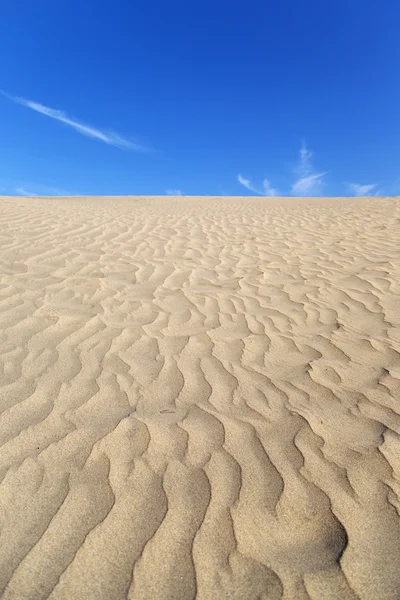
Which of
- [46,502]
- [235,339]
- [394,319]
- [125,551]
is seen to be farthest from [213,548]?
[394,319]

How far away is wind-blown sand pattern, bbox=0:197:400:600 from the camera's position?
1.45 meters

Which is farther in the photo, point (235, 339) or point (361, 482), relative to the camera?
point (235, 339)

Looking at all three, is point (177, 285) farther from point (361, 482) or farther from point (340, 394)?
point (361, 482)

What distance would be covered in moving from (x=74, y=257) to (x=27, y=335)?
9.77ft

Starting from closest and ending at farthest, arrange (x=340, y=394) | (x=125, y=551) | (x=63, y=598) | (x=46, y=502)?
(x=63, y=598)
(x=125, y=551)
(x=46, y=502)
(x=340, y=394)

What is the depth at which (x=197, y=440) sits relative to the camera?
2162 millimetres

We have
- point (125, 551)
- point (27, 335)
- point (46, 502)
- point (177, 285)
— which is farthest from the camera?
point (177, 285)

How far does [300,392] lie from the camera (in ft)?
8.77

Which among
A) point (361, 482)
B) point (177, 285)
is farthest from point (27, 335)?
point (361, 482)

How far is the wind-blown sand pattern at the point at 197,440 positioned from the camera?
4.77 feet

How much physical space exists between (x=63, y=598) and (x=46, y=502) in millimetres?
455

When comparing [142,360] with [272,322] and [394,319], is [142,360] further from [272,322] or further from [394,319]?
[394,319]

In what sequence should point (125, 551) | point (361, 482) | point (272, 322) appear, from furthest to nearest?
point (272, 322), point (361, 482), point (125, 551)

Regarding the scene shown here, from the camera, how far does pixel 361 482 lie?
185 centimetres
